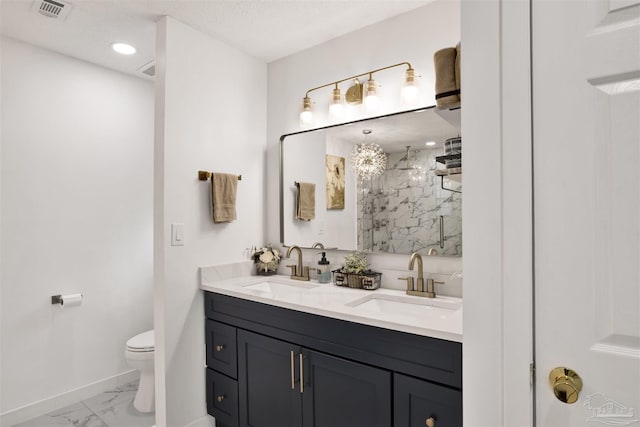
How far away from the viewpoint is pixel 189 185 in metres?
2.12

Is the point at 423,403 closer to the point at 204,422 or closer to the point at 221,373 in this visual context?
the point at 221,373

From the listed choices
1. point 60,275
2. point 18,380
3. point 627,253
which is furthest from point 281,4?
point 18,380

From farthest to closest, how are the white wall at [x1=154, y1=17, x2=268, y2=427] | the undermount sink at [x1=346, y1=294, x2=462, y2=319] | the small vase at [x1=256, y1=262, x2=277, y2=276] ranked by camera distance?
1. the small vase at [x1=256, y1=262, x2=277, y2=276]
2. the white wall at [x1=154, y1=17, x2=268, y2=427]
3. the undermount sink at [x1=346, y1=294, x2=462, y2=319]

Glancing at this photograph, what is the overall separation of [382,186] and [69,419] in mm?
2508

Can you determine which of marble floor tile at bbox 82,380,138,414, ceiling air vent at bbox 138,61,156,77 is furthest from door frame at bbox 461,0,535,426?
marble floor tile at bbox 82,380,138,414

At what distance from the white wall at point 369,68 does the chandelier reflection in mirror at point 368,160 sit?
0.69ft

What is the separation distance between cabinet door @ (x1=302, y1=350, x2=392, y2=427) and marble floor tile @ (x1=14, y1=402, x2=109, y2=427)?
1.52 metres

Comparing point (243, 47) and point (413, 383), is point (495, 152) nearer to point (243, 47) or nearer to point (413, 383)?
point (413, 383)

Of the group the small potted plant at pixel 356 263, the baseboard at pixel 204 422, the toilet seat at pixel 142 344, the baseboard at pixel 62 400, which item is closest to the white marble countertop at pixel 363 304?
the small potted plant at pixel 356 263

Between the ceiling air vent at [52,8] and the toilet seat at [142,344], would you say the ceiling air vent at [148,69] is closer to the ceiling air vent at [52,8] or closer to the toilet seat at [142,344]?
the ceiling air vent at [52,8]

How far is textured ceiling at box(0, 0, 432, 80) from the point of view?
1.90 meters

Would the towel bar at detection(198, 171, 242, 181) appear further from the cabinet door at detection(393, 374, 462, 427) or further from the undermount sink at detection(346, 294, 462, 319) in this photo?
the cabinet door at detection(393, 374, 462, 427)

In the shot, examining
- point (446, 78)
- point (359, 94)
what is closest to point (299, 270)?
point (359, 94)

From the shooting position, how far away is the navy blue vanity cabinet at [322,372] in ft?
4.28
